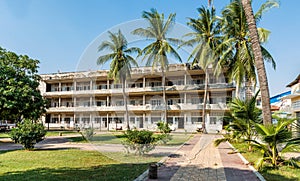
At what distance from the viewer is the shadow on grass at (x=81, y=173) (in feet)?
20.0

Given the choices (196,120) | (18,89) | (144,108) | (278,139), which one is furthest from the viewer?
(144,108)

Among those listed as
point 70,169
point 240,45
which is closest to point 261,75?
point 70,169

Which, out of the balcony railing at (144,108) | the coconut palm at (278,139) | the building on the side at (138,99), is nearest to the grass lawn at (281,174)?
the coconut palm at (278,139)

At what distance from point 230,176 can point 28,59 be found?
53.2ft

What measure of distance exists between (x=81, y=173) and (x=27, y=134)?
20.5ft

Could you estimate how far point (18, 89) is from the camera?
14992 millimetres

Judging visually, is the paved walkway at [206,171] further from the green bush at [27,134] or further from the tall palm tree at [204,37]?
the tall palm tree at [204,37]

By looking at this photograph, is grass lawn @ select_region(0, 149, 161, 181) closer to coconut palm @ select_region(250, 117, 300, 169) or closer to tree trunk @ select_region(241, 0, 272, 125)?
coconut palm @ select_region(250, 117, 300, 169)

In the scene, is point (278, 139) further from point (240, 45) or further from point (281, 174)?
point (240, 45)

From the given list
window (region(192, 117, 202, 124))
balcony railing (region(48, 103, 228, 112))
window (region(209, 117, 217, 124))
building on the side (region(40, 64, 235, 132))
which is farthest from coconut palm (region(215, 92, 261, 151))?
window (region(192, 117, 202, 124))

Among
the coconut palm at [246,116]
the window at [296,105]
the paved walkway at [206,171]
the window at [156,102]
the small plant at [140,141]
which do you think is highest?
the window at [156,102]

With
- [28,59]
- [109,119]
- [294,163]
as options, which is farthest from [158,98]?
[294,163]

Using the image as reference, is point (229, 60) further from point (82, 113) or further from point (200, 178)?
point (82, 113)

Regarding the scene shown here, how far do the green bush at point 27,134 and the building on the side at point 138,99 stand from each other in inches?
604
